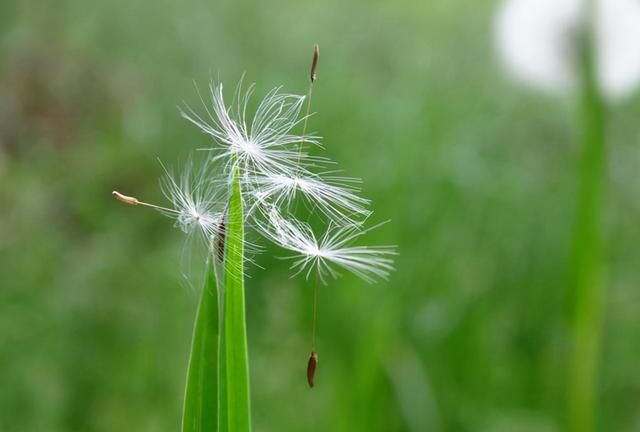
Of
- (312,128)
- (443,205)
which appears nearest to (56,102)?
(312,128)

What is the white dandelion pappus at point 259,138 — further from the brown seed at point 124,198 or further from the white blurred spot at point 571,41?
the white blurred spot at point 571,41

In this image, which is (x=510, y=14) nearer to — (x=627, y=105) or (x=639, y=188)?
(x=639, y=188)

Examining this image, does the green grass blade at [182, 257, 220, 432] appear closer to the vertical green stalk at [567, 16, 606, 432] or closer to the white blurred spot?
the vertical green stalk at [567, 16, 606, 432]

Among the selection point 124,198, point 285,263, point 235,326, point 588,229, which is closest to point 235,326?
point 235,326

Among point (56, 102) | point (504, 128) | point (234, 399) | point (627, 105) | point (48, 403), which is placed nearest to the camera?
point (234, 399)

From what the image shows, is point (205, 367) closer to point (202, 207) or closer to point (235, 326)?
point (235, 326)

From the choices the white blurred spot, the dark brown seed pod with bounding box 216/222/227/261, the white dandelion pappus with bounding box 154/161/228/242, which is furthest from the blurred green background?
the dark brown seed pod with bounding box 216/222/227/261

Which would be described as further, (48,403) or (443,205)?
(443,205)
